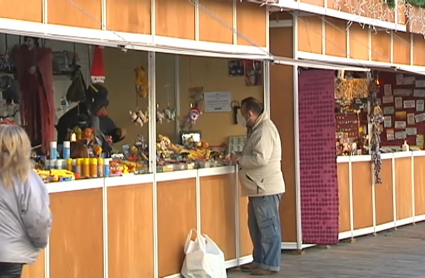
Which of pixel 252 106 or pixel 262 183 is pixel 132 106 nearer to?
pixel 252 106

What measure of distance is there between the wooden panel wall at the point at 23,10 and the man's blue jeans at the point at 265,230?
3.62 meters

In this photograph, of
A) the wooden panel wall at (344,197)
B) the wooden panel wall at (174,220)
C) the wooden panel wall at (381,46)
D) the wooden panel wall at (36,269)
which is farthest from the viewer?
the wooden panel wall at (381,46)

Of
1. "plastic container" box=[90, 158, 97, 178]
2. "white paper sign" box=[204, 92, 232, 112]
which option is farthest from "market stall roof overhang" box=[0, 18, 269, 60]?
"white paper sign" box=[204, 92, 232, 112]

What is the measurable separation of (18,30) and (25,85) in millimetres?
1666

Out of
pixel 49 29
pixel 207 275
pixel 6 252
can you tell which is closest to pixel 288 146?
pixel 207 275

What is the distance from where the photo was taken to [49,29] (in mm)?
7672

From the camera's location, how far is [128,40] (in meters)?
8.52

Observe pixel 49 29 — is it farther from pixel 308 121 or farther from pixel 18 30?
pixel 308 121

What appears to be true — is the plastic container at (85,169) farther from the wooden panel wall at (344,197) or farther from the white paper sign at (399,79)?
the white paper sign at (399,79)

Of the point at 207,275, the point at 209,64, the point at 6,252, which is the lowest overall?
the point at 207,275

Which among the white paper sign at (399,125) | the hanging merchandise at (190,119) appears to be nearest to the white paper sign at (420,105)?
the white paper sign at (399,125)

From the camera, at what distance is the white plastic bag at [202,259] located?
9359 millimetres

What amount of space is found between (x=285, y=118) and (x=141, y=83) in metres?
2.72

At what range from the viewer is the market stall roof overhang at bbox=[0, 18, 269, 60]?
730cm
